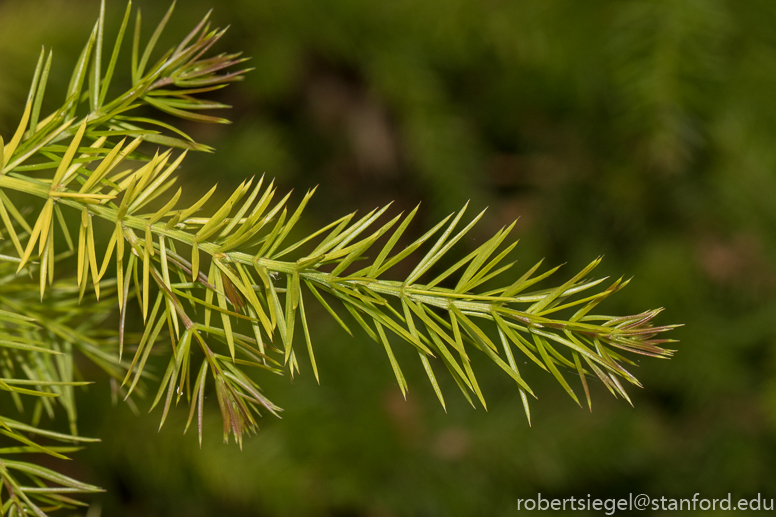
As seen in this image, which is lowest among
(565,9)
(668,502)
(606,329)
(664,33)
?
(606,329)

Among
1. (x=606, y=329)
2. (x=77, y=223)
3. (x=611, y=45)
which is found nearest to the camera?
(x=606, y=329)

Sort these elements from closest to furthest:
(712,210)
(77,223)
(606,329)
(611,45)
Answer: (606,329) < (77,223) < (611,45) < (712,210)

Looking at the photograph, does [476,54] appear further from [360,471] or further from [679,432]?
[679,432]

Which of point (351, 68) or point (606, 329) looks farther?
point (351, 68)

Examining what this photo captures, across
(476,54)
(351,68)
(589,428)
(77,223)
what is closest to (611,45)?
(476,54)

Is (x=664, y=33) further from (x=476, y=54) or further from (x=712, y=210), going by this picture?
(x=712, y=210)

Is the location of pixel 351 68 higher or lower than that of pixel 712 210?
higher

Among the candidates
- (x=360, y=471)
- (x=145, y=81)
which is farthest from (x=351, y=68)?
(x=145, y=81)
